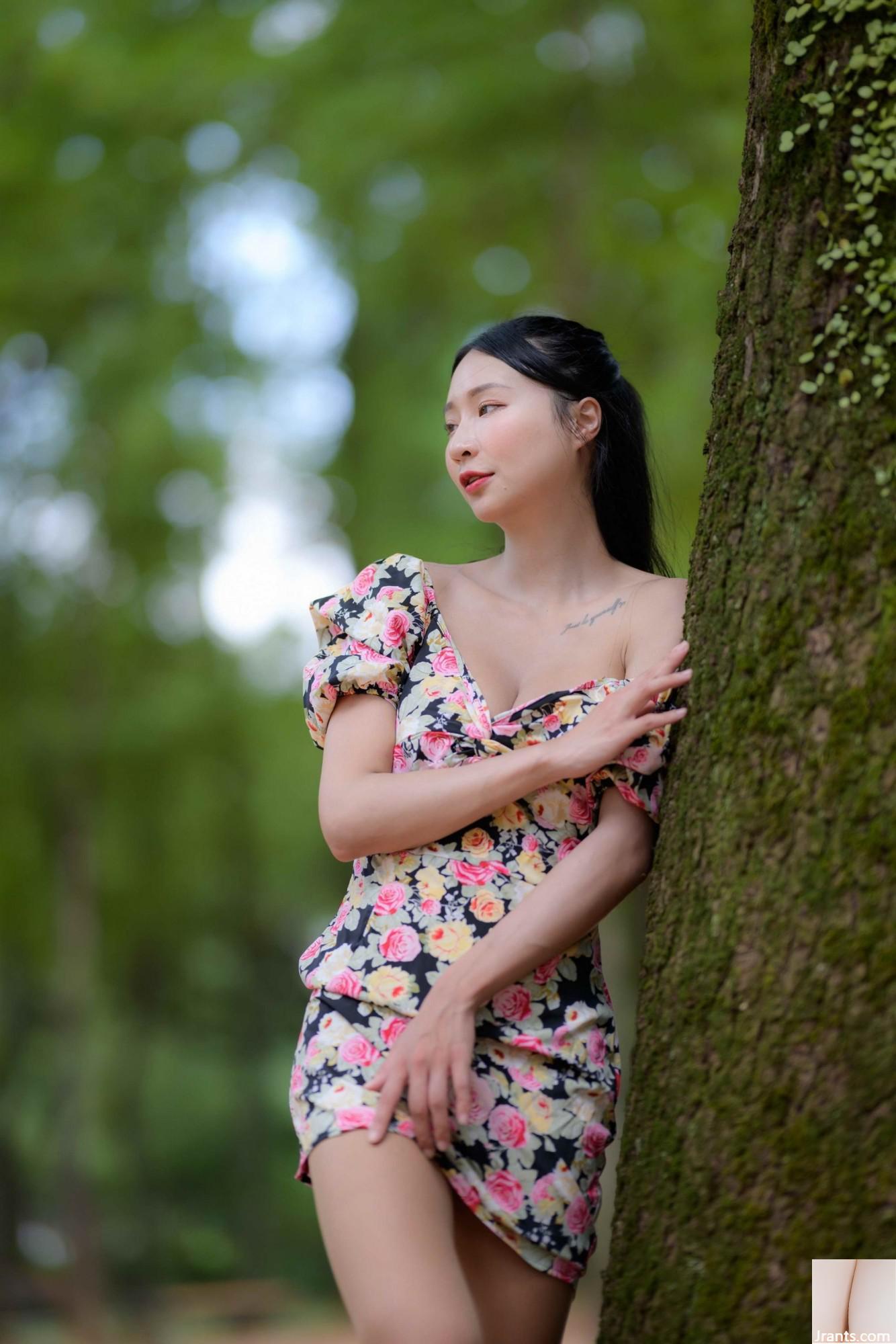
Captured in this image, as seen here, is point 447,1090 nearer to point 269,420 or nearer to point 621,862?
point 621,862

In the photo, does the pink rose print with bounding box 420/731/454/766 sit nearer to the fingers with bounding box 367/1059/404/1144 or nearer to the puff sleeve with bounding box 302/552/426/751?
the puff sleeve with bounding box 302/552/426/751

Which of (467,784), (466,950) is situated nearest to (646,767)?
(467,784)

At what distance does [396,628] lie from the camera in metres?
2.24

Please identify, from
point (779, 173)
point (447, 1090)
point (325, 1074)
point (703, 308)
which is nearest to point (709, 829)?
point (447, 1090)

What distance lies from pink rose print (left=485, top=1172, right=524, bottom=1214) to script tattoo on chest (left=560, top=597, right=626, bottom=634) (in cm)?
85

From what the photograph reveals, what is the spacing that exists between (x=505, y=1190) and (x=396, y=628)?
86 centimetres

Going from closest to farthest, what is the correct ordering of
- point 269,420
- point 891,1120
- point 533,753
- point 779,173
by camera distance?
point 891,1120 → point 779,173 → point 533,753 → point 269,420

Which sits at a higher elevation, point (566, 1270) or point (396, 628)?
point (396, 628)

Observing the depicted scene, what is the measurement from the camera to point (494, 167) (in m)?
7.32

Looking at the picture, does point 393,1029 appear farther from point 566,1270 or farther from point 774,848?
point 774,848

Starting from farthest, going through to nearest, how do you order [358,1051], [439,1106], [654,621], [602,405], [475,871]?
[602,405] < [654,621] < [475,871] < [358,1051] < [439,1106]

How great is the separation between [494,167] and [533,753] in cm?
597

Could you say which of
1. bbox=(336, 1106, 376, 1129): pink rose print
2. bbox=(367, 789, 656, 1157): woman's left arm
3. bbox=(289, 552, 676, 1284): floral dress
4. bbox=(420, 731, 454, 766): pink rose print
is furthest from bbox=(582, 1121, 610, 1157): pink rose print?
bbox=(420, 731, 454, 766): pink rose print

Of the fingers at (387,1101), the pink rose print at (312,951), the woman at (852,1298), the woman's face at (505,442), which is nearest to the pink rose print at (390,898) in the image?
the pink rose print at (312,951)
